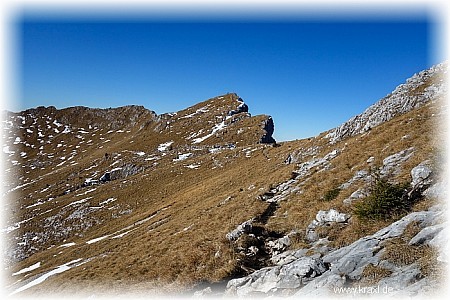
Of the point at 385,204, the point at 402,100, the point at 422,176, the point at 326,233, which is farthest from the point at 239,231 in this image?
the point at 402,100

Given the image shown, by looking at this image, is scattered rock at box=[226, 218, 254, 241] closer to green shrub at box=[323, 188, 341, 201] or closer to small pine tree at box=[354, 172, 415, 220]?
green shrub at box=[323, 188, 341, 201]

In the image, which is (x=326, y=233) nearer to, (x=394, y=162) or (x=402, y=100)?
(x=394, y=162)

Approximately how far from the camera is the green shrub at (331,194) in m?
20.3

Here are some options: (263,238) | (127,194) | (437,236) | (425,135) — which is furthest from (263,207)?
(127,194)

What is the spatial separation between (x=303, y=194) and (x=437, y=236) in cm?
1256

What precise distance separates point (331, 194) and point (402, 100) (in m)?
20.6

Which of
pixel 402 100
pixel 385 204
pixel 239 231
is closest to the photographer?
pixel 385 204

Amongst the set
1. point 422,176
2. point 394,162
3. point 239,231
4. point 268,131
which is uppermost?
point 268,131

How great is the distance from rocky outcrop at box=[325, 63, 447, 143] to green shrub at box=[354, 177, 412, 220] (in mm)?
20448

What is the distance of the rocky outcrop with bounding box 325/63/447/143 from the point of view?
33.0 metres

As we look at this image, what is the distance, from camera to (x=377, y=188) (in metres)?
16.2

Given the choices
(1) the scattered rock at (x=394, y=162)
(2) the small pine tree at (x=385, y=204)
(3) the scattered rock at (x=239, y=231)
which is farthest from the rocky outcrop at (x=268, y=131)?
(2) the small pine tree at (x=385, y=204)

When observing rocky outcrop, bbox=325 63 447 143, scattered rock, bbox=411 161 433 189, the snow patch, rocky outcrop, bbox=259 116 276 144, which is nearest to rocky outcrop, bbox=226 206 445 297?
scattered rock, bbox=411 161 433 189

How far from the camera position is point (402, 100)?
3444cm
